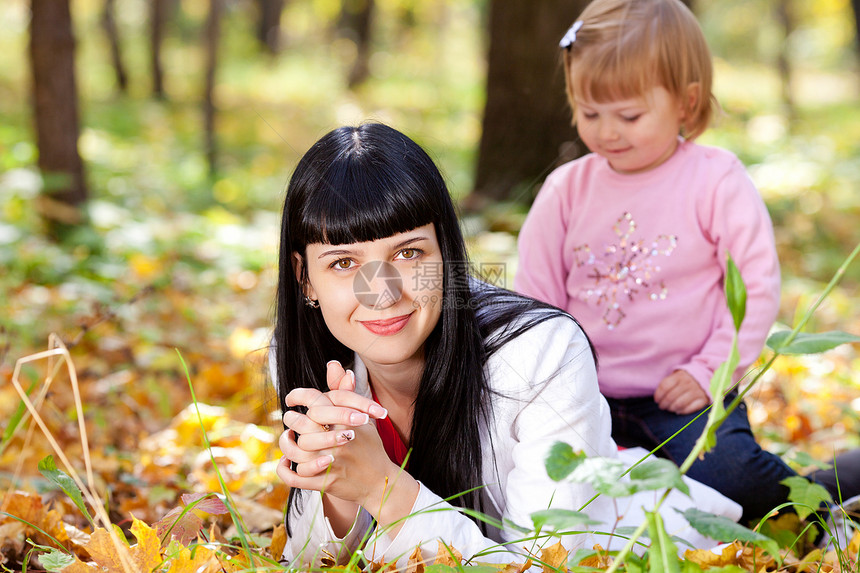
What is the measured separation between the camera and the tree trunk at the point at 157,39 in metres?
11.5

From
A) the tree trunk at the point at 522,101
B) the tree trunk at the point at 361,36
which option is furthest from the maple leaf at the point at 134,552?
the tree trunk at the point at 361,36

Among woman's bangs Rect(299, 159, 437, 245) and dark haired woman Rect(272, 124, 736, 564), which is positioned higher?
woman's bangs Rect(299, 159, 437, 245)

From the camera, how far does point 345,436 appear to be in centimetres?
131

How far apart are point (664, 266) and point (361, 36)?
547 inches

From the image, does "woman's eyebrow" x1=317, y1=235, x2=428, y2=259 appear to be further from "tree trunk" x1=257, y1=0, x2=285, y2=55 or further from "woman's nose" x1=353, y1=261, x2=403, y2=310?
"tree trunk" x1=257, y1=0, x2=285, y2=55

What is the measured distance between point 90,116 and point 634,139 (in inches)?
415

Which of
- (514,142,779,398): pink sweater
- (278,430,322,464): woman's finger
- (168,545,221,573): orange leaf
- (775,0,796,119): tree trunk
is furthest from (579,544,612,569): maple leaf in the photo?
(775,0,796,119): tree trunk

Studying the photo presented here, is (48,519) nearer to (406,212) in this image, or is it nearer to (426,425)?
(426,425)

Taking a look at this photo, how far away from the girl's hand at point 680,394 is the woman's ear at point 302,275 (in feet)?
3.38

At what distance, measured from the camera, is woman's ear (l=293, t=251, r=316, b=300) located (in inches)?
63.0

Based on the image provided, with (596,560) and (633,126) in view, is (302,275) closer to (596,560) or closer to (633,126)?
(596,560)

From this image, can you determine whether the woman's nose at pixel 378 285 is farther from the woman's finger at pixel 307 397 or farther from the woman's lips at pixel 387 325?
the woman's finger at pixel 307 397

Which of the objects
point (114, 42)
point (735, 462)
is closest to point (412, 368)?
point (735, 462)

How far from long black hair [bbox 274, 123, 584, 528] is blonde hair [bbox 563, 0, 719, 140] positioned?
735 mm
